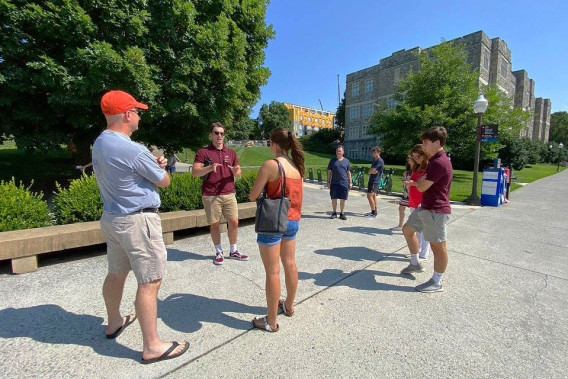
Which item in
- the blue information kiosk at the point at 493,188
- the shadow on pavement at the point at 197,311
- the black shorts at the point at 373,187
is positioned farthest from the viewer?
the blue information kiosk at the point at 493,188

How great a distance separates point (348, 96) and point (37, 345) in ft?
189

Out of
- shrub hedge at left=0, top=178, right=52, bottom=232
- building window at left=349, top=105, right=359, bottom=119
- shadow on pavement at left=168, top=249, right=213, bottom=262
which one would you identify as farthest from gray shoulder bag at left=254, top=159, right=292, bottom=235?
building window at left=349, top=105, right=359, bottom=119

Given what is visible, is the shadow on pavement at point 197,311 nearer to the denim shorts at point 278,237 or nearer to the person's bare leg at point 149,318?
the person's bare leg at point 149,318

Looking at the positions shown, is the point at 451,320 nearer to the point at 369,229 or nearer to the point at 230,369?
the point at 230,369

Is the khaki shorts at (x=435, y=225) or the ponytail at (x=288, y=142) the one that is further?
the khaki shorts at (x=435, y=225)

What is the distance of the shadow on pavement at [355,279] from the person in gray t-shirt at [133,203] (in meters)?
1.93

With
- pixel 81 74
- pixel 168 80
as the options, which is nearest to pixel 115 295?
pixel 81 74

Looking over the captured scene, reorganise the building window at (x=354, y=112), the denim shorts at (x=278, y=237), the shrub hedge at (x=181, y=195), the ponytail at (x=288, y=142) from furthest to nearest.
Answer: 1. the building window at (x=354, y=112)
2. the shrub hedge at (x=181, y=195)
3. the ponytail at (x=288, y=142)
4. the denim shorts at (x=278, y=237)

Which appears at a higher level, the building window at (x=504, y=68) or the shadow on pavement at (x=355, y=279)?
the building window at (x=504, y=68)

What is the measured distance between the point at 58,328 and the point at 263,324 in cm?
179

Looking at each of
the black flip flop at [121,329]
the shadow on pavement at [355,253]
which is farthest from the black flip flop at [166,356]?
the shadow on pavement at [355,253]

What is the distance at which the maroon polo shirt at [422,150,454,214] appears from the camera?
319 cm

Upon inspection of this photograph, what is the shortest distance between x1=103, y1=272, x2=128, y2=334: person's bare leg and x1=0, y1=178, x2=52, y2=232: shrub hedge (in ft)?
8.83

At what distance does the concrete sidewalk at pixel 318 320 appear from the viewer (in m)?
2.12
